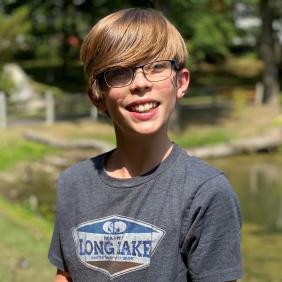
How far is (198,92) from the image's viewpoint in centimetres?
2580

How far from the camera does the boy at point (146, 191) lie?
179cm

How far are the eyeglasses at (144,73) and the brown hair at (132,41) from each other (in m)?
0.02

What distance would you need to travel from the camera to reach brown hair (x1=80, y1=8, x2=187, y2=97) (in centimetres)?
185

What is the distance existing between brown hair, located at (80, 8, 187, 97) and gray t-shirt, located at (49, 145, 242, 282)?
31cm

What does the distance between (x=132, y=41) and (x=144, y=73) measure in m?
0.10

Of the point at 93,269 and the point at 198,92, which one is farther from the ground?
the point at 93,269

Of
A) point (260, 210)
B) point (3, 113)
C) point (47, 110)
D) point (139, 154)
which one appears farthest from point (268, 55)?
point (139, 154)

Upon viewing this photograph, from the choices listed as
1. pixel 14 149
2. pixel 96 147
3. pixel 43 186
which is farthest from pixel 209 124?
pixel 43 186

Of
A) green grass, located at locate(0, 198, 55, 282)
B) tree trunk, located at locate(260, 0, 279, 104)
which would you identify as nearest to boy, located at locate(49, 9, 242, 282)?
green grass, located at locate(0, 198, 55, 282)

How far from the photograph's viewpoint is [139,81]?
1.85 m

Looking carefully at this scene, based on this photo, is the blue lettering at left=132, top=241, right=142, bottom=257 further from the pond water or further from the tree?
the tree

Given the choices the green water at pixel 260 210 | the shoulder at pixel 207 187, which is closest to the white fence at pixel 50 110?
the green water at pixel 260 210

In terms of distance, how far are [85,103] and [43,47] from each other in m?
19.0

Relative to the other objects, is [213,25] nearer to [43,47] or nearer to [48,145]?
[43,47]
